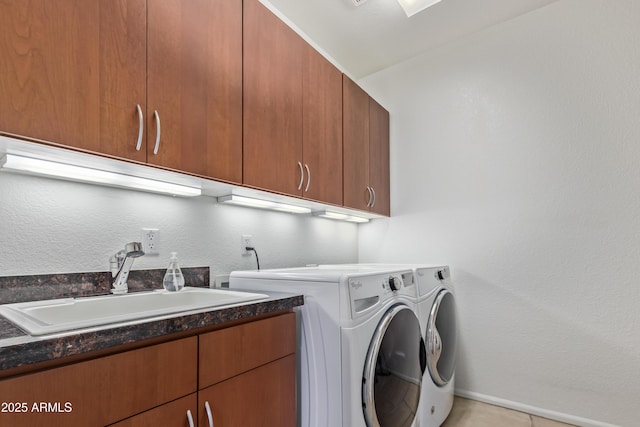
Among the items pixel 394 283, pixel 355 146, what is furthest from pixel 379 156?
pixel 394 283

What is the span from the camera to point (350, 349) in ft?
3.89

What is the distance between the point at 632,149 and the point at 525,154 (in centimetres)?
53

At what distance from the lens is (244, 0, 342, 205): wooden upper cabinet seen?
1.49 metres

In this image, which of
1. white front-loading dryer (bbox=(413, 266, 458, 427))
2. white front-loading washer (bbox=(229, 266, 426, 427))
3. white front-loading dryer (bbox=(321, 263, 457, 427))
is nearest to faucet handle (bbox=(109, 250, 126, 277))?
white front-loading washer (bbox=(229, 266, 426, 427))

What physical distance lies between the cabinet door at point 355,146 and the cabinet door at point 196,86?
0.91 metres

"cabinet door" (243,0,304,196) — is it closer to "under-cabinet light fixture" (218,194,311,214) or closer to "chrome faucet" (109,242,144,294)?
"under-cabinet light fixture" (218,194,311,214)

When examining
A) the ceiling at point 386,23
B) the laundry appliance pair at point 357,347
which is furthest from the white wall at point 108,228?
the ceiling at point 386,23

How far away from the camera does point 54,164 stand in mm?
1059

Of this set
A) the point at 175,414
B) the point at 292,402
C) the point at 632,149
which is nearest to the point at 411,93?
the point at 632,149

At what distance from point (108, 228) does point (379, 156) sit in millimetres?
1941

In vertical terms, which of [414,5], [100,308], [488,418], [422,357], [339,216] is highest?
[414,5]

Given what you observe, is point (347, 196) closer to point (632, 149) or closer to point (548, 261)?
point (548, 261)

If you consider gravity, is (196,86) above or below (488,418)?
above

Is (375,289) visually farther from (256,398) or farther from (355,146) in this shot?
(355,146)
